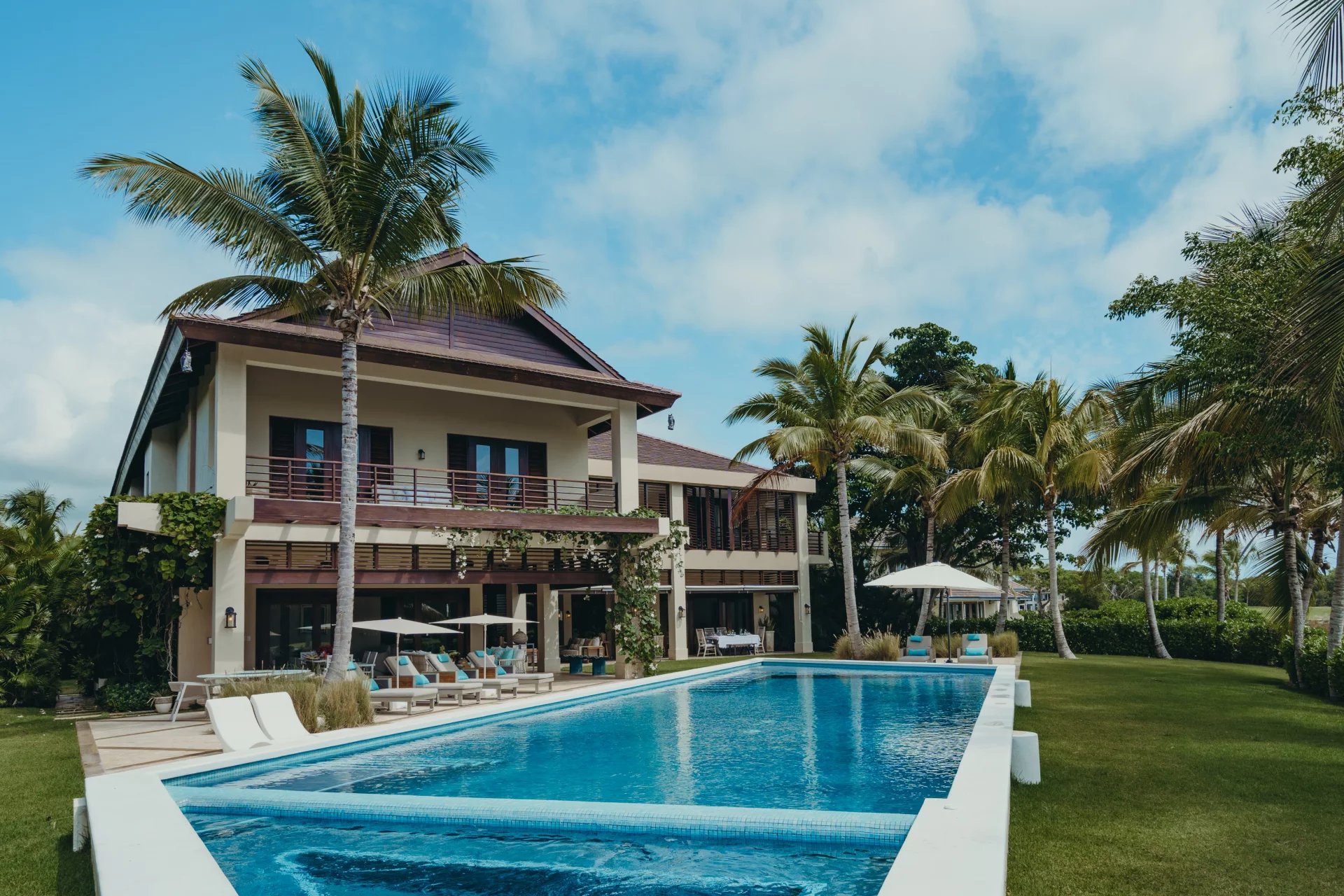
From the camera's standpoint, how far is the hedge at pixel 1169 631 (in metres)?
24.2

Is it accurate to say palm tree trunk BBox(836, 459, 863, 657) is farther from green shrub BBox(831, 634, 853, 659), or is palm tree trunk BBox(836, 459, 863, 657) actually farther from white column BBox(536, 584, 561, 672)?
white column BBox(536, 584, 561, 672)

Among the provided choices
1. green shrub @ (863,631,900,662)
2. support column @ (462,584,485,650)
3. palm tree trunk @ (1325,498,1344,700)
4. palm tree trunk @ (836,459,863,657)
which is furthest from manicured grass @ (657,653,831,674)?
palm tree trunk @ (1325,498,1344,700)

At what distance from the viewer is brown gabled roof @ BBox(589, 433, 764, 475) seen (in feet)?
91.9

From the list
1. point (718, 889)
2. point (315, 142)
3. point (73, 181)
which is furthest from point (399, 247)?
point (718, 889)

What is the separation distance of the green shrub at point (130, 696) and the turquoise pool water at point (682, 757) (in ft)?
A: 19.7

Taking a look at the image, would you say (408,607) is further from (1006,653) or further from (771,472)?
(1006,653)

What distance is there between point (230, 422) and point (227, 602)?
114 inches

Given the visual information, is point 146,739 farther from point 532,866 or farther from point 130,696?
point 532,866

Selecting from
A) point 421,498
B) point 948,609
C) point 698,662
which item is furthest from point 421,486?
point 948,609

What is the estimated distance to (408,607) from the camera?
22.3m

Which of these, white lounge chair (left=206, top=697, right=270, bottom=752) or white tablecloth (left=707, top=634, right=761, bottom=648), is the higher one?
white lounge chair (left=206, top=697, right=270, bottom=752)

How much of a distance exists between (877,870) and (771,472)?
1958 cm

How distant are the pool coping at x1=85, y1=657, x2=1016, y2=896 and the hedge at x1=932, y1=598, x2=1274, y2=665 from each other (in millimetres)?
17831

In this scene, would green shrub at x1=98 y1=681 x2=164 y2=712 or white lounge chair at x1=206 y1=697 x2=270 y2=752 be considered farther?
green shrub at x1=98 y1=681 x2=164 y2=712
